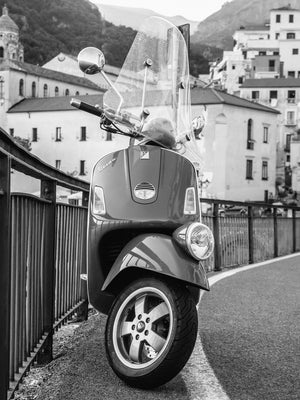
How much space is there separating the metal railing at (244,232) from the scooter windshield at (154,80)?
206 inches

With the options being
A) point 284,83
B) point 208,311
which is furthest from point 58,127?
point 208,311

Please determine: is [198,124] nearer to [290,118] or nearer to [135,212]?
[135,212]

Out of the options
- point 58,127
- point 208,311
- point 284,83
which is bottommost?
point 208,311

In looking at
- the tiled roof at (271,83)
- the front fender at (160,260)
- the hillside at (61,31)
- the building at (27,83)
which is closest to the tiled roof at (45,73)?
the building at (27,83)

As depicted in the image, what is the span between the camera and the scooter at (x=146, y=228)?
3531 mm

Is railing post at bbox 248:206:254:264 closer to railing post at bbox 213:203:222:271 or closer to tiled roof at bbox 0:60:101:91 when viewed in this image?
railing post at bbox 213:203:222:271

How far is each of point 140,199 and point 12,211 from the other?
2.68ft

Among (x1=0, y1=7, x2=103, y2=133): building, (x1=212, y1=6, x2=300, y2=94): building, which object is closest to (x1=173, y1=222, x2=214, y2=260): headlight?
(x1=0, y1=7, x2=103, y2=133): building

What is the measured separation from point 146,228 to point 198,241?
0.33 meters

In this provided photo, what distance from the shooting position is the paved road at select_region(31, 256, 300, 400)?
11.3ft

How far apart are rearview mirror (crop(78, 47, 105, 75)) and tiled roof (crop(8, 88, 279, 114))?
222 ft

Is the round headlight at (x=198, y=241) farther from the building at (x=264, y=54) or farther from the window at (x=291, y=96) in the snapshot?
the building at (x=264, y=54)

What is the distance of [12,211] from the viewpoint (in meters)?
3.27

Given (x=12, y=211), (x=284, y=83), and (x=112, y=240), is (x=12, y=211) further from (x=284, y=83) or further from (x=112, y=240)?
(x=284, y=83)
